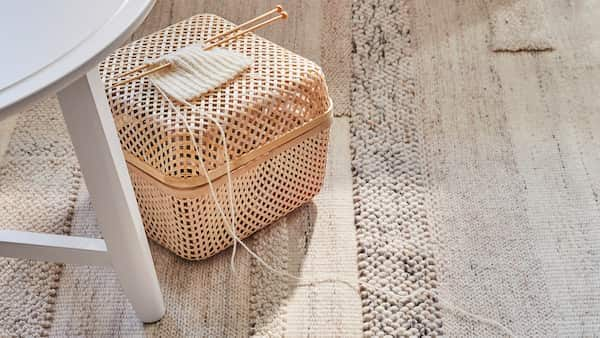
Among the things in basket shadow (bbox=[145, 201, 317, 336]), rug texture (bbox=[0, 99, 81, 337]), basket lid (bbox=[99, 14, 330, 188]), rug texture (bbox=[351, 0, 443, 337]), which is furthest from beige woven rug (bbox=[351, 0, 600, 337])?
rug texture (bbox=[0, 99, 81, 337])

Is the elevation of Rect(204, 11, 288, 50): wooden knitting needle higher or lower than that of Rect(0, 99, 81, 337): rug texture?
higher

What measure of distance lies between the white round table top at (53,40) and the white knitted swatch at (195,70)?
294 millimetres

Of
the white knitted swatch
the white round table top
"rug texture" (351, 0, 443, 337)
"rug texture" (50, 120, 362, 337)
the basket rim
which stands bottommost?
"rug texture" (50, 120, 362, 337)

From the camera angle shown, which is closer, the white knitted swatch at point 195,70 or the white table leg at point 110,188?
the white table leg at point 110,188

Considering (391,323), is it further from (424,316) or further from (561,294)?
(561,294)

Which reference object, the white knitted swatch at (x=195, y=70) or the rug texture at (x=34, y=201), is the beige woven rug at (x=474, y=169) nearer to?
the white knitted swatch at (x=195, y=70)

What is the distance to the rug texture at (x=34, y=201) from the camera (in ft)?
3.74

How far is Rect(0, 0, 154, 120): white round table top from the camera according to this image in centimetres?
69

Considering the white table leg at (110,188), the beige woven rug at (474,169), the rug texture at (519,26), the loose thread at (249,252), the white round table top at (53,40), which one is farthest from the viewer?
the rug texture at (519,26)

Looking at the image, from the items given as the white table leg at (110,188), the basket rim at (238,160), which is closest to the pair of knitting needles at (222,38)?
the basket rim at (238,160)

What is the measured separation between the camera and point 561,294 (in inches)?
45.9

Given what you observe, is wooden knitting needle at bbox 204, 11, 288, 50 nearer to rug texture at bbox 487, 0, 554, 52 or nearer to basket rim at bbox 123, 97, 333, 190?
basket rim at bbox 123, 97, 333, 190

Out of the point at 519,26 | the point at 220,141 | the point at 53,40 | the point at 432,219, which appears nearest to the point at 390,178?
the point at 432,219

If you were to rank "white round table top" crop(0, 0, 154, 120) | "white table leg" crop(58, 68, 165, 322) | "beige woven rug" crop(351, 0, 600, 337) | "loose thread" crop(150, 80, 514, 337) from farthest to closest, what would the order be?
"beige woven rug" crop(351, 0, 600, 337) → "loose thread" crop(150, 80, 514, 337) → "white table leg" crop(58, 68, 165, 322) → "white round table top" crop(0, 0, 154, 120)
